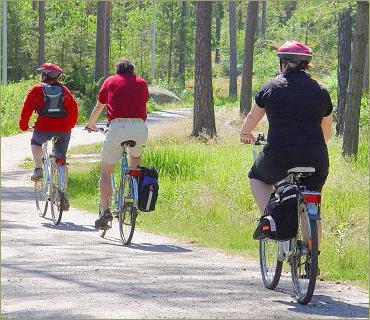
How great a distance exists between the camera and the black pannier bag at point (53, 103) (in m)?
13.9

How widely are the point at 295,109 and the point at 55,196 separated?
630cm

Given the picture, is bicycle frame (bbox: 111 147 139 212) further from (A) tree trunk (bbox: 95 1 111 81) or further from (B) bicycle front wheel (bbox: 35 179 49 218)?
(A) tree trunk (bbox: 95 1 111 81)

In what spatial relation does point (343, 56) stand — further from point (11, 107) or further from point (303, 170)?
point (303, 170)

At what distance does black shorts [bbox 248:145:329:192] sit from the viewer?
8.28 meters

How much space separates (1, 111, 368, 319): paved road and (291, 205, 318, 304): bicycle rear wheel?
0.41ft

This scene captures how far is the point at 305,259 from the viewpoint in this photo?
8.23 metres

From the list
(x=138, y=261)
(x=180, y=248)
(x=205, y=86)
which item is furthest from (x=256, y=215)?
(x=205, y=86)

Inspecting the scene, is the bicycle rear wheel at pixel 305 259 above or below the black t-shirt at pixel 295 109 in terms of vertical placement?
below

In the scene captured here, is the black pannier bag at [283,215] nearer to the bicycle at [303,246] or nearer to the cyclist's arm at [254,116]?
the bicycle at [303,246]

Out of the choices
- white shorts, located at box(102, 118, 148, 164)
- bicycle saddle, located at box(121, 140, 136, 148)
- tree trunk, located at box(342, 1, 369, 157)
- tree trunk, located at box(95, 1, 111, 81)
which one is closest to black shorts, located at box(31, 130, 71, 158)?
white shorts, located at box(102, 118, 148, 164)

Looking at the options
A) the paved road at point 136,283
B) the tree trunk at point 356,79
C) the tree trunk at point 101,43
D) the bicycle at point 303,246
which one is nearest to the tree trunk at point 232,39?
the tree trunk at point 101,43


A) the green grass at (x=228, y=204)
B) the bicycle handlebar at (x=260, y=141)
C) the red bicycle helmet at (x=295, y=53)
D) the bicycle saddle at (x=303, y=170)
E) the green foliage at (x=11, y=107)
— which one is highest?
the red bicycle helmet at (x=295, y=53)

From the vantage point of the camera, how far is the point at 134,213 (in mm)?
11852

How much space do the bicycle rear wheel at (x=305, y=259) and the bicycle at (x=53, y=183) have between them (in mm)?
5904
